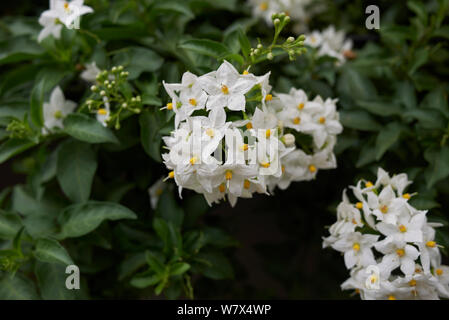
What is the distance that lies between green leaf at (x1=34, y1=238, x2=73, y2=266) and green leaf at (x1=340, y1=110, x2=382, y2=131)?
604 mm

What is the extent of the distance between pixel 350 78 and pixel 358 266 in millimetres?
463

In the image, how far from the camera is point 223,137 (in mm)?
689

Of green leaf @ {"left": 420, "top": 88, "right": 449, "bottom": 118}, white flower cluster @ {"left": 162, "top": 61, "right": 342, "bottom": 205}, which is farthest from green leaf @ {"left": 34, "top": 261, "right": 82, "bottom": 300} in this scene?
green leaf @ {"left": 420, "top": 88, "right": 449, "bottom": 118}

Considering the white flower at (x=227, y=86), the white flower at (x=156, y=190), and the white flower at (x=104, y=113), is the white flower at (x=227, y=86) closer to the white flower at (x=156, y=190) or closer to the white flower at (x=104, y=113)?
the white flower at (x=104, y=113)

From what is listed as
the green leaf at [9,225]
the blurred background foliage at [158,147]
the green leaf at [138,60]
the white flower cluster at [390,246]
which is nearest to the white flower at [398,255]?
the white flower cluster at [390,246]

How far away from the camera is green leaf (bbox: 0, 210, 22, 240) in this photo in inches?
34.2

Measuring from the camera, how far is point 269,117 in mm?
754

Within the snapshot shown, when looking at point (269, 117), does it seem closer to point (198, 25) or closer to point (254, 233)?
point (198, 25)

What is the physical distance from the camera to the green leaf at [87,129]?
84cm

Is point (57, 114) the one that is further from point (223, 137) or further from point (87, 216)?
point (223, 137)

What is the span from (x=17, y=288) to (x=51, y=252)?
0.14 m
